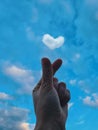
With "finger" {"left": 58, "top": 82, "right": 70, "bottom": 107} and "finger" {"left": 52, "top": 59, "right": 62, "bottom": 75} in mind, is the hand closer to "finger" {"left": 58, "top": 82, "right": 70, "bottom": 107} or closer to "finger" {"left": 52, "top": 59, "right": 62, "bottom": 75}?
"finger" {"left": 52, "top": 59, "right": 62, "bottom": 75}

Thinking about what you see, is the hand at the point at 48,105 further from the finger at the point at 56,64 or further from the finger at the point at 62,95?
the finger at the point at 62,95

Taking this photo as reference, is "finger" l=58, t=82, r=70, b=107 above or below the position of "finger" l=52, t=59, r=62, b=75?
below

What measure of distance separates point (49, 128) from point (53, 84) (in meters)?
0.80

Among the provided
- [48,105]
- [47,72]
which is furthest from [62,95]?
[47,72]

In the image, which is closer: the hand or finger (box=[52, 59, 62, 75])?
the hand

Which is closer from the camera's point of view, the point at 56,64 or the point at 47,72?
the point at 47,72

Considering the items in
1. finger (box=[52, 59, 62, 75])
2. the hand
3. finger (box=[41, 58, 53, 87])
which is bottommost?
the hand

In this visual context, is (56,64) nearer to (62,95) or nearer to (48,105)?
(62,95)

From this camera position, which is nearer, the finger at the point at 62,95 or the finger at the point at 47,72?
the finger at the point at 47,72

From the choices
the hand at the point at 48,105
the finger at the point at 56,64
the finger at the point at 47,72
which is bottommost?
the hand at the point at 48,105

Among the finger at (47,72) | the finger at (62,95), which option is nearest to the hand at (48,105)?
the finger at (47,72)

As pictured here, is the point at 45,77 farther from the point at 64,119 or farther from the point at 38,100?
the point at 64,119

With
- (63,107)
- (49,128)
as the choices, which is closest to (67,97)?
(63,107)

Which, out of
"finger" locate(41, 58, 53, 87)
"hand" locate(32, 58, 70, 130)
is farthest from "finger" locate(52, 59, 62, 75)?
"finger" locate(41, 58, 53, 87)
